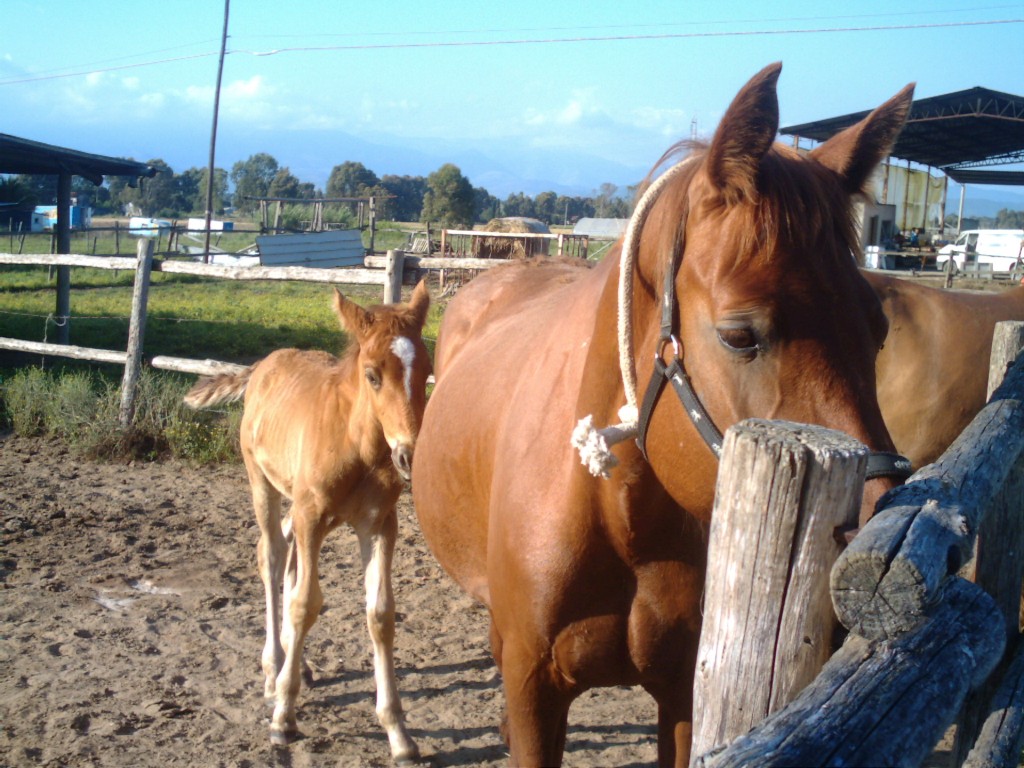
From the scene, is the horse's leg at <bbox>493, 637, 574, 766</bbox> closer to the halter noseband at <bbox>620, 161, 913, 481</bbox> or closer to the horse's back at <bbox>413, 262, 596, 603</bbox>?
the horse's back at <bbox>413, 262, 596, 603</bbox>

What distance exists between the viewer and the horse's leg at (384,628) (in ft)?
12.1

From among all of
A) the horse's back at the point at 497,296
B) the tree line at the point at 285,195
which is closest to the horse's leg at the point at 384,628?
the horse's back at the point at 497,296

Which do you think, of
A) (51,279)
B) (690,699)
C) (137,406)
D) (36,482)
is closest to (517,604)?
(690,699)

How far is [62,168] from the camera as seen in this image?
1273cm

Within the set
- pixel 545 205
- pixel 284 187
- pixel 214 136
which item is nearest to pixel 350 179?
pixel 284 187

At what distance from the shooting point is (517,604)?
2.24m

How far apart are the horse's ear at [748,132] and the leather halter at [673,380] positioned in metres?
0.17

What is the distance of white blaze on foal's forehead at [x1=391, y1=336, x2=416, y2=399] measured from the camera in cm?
400

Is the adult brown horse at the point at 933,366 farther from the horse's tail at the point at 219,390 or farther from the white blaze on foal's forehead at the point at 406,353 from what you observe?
the horse's tail at the point at 219,390

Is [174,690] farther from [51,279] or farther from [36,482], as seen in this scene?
[51,279]

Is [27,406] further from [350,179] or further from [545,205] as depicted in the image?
[545,205]

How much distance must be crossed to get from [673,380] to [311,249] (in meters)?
23.4

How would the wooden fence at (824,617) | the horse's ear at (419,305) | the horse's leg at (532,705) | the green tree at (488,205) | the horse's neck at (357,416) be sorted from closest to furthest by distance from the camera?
the wooden fence at (824,617) → the horse's leg at (532,705) → the horse's neck at (357,416) → the horse's ear at (419,305) → the green tree at (488,205)

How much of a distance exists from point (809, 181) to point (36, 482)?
22.3 ft
